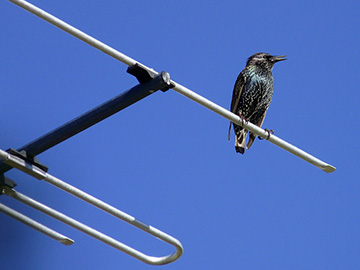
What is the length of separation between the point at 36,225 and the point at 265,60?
487 centimetres

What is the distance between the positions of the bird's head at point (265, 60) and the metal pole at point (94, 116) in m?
4.74

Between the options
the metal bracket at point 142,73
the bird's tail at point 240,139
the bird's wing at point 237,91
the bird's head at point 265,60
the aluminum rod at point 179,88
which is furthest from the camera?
the bird's head at point 265,60

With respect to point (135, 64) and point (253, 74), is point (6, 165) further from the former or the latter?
point (253, 74)

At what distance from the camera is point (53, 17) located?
246 cm

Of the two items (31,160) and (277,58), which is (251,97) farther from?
(31,160)

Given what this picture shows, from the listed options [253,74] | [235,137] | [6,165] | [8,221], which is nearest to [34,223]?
[8,221]

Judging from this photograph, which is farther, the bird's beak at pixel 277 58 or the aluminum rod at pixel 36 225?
the bird's beak at pixel 277 58

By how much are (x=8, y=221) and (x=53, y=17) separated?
0.77 meters

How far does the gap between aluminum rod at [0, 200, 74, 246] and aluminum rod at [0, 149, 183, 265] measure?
0.06 meters

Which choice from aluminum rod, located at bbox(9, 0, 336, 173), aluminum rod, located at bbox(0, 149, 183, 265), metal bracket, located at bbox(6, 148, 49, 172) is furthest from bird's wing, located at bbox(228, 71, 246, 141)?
metal bracket, located at bbox(6, 148, 49, 172)

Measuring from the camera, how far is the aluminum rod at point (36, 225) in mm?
2600

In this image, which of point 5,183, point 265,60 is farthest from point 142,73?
point 265,60

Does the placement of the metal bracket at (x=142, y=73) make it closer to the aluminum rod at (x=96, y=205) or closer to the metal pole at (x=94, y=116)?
the metal pole at (x=94, y=116)

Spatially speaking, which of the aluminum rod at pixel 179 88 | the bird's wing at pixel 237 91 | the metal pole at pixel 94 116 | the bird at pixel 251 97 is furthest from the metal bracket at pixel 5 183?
the bird's wing at pixel 237 91
